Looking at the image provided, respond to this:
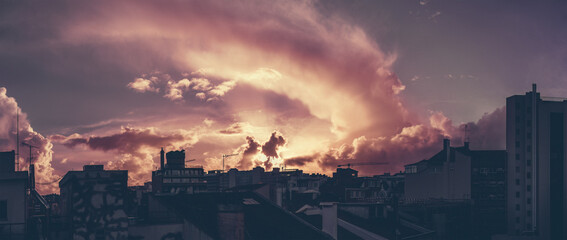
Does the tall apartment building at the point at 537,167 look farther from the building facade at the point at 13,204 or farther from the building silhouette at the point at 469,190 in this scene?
the building facade at the point at 13,204

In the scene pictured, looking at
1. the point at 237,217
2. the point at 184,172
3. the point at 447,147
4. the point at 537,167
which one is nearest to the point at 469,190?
the point at 447,147

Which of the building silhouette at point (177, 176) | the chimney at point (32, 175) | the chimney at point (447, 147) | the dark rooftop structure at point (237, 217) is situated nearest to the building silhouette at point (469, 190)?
the chimney at point (447, 147)

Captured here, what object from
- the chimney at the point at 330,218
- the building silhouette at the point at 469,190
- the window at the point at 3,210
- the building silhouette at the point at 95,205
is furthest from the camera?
the building silhouette at the point at 469,190

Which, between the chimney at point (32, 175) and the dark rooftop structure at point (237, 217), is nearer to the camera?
the dark rooftop structure at point (237, 217)

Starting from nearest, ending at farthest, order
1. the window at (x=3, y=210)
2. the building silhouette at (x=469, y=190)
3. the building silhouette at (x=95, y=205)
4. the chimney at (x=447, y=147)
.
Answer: the building silhouette at (x=95, y=205) → the window at (x=3, y=210) → the building silhouette at (x=469, y=190) → the chimney at (x=447, y=147)

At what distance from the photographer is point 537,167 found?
107 m

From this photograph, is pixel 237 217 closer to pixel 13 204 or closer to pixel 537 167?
pixel 13 204

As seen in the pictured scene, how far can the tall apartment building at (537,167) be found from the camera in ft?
347

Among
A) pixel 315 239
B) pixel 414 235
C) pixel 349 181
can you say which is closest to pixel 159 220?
pixel 315 239

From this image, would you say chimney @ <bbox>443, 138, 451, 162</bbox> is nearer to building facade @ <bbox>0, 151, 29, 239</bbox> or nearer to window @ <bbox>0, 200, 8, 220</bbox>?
building facade @ <bbox>0, 151, 29, 239</bbox>

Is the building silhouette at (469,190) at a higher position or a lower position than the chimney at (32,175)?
lower

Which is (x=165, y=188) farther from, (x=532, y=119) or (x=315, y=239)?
(x=315, y=239)

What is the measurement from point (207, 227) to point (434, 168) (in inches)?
3468

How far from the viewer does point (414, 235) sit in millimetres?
55438
